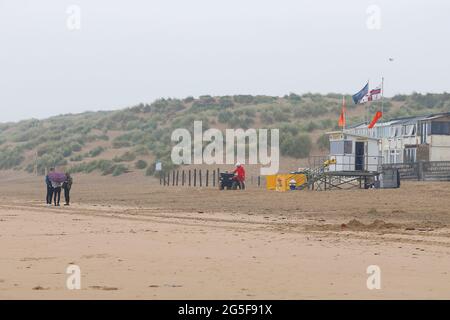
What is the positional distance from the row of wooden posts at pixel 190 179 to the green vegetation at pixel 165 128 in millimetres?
2806

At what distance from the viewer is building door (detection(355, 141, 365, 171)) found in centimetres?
4409

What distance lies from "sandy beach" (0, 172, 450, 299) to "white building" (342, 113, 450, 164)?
19.3 metres

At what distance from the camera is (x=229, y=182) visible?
4316 centimetres

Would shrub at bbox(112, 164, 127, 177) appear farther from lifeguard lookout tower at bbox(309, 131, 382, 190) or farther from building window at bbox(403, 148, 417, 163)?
lifeguard lookout tower at bbox(309, 131, 382, 190)

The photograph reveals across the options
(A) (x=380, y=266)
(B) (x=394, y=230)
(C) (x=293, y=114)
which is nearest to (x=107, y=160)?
(C) (x=293, y=114)

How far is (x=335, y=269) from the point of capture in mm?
13008

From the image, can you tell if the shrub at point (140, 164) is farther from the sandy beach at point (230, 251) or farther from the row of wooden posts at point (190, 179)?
the sandy beach at point (230, 251)

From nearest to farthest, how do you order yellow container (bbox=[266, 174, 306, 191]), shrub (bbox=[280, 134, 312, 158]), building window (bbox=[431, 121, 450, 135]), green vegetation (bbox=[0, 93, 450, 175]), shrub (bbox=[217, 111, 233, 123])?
1. yellow container (bbox=[266, 174, 306, 191])
2. building window (bbox=[431, 121, 450, 135])
3. shrub (bbox=[280, 134, 312, 158])
4. green vegetation (bbox=[0, 93, 450, 175])
5. shrub (bbox=[217, 111, 233, 123])

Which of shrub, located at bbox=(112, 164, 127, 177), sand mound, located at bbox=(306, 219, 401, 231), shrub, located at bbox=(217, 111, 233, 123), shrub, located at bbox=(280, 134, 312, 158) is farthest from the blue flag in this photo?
shrub, located at bbox=(217, 111, 233, 123)

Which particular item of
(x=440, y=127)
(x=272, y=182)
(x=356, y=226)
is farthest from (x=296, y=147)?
(x=356, y=226)

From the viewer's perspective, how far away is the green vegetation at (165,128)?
224ft

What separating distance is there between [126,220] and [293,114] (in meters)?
66.9

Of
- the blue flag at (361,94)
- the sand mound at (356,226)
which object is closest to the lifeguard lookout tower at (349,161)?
the blue flag at (361,94)
